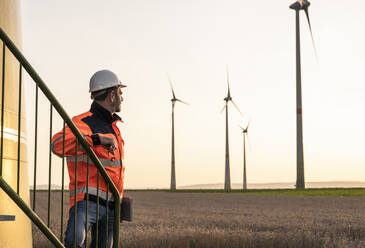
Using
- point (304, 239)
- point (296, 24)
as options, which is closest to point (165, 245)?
point (304, 239)

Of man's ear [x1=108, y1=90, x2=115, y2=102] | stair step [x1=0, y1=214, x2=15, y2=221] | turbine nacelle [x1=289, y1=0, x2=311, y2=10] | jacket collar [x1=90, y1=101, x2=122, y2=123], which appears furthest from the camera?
turbine nacelle [x1=289, y1=0, x2=311, y2=10]

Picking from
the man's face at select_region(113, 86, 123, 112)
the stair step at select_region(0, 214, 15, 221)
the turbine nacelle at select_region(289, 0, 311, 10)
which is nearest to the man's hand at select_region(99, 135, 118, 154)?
the man's face at select_region(113, 86, 123, 112)

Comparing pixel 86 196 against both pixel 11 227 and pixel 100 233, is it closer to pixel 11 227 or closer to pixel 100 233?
pixel 100 233

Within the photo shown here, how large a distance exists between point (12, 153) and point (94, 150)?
1687 millimetres

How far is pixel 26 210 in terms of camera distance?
5.34m

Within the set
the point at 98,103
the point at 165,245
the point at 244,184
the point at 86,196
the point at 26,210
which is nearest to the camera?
the point at 26,210

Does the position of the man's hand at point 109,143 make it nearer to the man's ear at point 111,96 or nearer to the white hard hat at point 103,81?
the man's ear at point 111,96

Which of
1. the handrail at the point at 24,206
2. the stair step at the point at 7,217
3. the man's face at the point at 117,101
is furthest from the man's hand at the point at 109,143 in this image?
the stair step at the point at 7,217

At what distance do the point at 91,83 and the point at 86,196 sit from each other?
1361 mm

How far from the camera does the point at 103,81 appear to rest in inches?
247

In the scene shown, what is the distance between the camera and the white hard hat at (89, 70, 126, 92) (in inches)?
247

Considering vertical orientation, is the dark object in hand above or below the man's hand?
below

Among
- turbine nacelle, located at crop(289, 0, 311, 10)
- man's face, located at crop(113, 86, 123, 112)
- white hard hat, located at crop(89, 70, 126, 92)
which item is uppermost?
turbine nacelle, located at crop(289, 0, 311, 10)

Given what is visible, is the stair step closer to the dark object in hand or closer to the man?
the man
